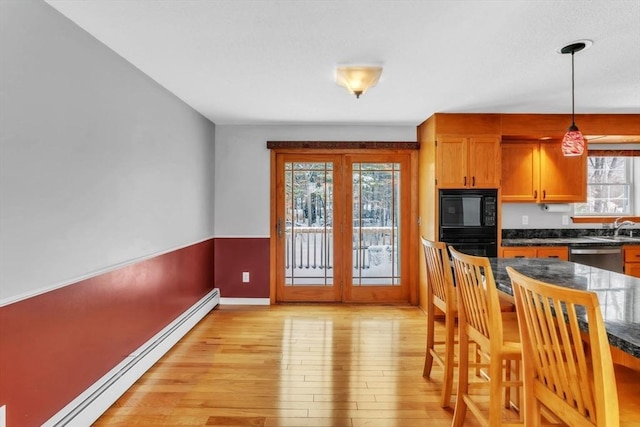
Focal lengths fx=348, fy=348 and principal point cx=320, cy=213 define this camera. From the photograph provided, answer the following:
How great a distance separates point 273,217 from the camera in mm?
4465

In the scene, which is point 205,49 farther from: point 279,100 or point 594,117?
point 594,117

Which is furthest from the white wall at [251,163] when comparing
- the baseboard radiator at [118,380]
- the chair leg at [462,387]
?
the chair leg at [462,387]

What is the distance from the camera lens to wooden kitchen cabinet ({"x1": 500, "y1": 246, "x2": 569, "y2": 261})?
382cm

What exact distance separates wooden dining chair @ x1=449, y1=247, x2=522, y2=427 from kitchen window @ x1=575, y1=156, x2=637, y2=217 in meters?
3.41

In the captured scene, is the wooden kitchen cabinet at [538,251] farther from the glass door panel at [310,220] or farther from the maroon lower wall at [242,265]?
the maroon lower wall at [242,265]

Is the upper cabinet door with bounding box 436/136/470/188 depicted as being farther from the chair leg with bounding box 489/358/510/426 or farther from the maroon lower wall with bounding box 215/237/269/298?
the chair leg with bounding box 489/358/510/426

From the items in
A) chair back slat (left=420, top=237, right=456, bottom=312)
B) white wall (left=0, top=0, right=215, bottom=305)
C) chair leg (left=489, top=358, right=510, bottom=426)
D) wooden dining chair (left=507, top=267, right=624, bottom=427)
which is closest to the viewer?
wooden dining chair (left=507, top=267, right=624, bottom=427)

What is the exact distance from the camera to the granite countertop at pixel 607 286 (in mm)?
1218

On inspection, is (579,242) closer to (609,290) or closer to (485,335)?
(609,290)

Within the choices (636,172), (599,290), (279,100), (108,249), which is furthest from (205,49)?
(636,172)

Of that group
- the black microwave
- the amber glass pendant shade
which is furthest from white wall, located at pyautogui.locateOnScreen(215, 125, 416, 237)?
the amber glass pendant shade

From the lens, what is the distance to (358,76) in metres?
2.62

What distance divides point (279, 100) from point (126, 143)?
1450 millimetres

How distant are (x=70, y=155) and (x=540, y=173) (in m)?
4.54
